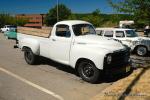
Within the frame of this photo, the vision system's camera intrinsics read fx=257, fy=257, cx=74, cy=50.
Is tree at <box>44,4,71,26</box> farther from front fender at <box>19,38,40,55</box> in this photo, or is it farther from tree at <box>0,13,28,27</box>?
front fender at <box>19,38,40,55</box>

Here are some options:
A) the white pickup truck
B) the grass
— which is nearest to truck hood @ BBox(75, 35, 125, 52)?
the white pickup truck

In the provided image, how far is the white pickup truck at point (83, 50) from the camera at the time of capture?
8.55 metres

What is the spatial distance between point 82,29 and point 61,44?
40.7 inches

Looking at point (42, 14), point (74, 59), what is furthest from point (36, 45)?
point (42, 14)

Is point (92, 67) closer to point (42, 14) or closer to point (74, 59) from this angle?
point (74, 59)

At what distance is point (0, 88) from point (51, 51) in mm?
2872

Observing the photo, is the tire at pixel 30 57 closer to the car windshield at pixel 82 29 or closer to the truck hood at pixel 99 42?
the car windshield at pixel 82 29

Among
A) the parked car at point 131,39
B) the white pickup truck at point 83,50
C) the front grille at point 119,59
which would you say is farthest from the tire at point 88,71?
the parked car at point 131,39

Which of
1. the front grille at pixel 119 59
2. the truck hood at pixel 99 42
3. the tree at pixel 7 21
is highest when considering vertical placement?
the tree at pixel 7 21

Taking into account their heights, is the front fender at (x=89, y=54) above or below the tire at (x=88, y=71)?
above

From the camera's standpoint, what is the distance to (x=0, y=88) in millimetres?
8117

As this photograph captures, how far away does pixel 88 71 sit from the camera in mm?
8914

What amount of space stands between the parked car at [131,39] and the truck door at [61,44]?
5.83m

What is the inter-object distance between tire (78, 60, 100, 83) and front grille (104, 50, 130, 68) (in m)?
→ 0.43
